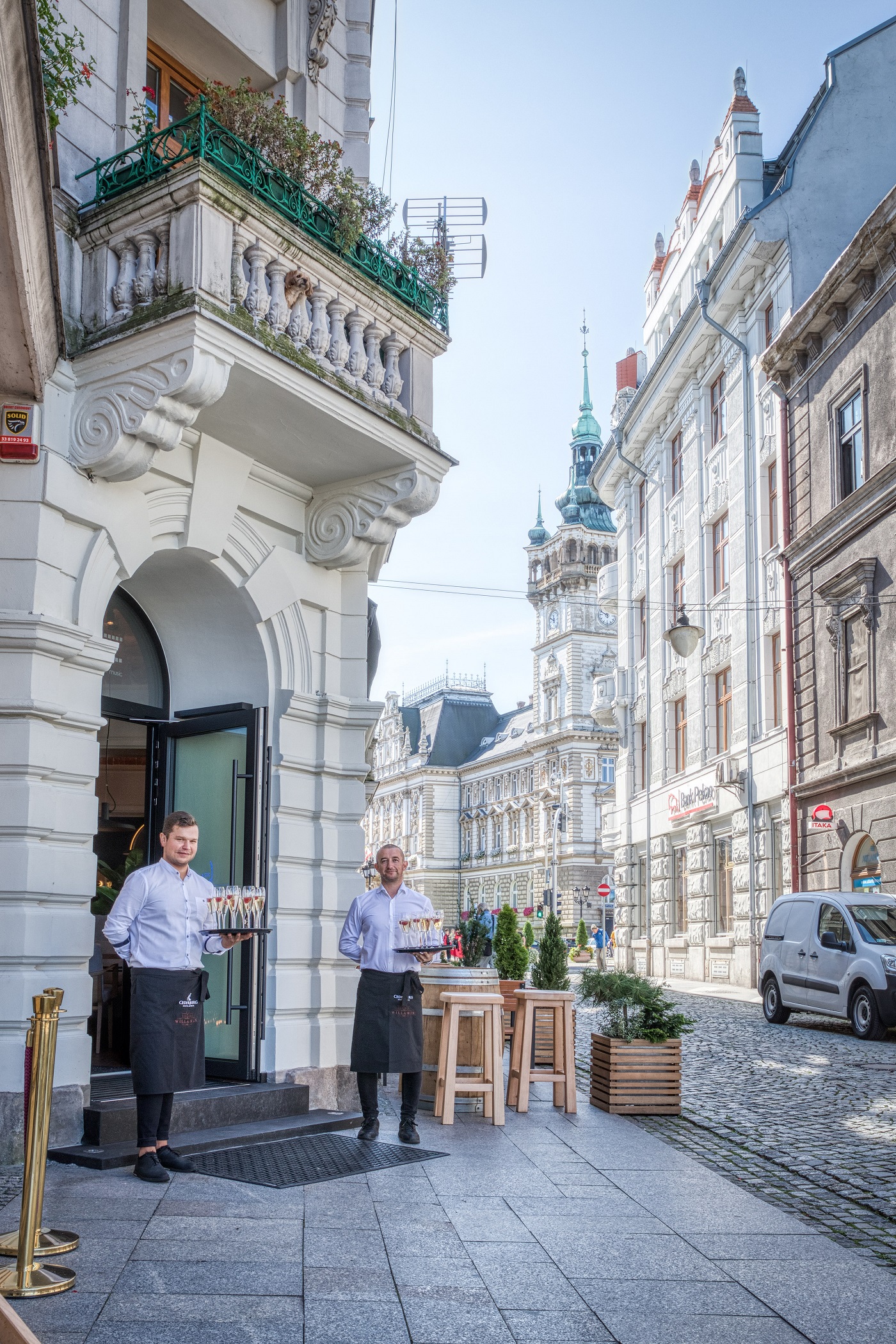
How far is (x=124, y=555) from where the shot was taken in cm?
862

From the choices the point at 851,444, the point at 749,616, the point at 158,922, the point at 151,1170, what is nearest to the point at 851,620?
the point at 851,444

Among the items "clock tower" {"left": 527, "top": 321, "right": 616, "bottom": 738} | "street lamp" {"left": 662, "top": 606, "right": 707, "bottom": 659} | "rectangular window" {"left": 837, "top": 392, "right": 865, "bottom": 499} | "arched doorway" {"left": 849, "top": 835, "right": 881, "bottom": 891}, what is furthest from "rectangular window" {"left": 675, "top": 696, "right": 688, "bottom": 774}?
"clock tower" {"left": 527, "top": 321, "right": 616, "bottom": 738}

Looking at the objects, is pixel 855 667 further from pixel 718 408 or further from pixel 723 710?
pixel 718 408

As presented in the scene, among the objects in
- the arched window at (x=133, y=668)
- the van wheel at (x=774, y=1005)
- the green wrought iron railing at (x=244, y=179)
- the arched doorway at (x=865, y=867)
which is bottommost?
the van wheel at (x=774, y=1005)

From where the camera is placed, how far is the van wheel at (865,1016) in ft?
54.2

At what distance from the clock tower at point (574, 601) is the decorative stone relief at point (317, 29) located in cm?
7950

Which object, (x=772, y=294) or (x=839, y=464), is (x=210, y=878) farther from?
(x=772, y=294)

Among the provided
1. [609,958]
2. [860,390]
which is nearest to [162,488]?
[860,390]

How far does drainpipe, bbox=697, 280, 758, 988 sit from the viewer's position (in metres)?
28.4

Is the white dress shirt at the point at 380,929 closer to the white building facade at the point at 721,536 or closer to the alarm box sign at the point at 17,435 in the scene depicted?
the alarm box sign at the point at 17,435

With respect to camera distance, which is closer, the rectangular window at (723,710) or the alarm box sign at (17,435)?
the alarm box sign at (17,435)

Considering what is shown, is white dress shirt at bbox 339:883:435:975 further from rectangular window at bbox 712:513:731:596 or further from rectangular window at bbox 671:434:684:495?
rectangular window at bbox 671:434:684:495

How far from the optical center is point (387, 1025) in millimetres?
8516

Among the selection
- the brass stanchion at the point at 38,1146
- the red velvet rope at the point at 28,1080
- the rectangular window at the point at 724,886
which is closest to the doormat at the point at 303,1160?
the brass stanchion at the point at 38,1146
